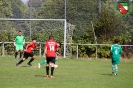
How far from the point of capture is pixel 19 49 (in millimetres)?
30453

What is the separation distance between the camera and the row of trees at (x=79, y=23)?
38.3 metres

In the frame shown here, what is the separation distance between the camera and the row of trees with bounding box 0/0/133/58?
38.3 meters

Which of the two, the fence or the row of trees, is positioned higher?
the row of trees

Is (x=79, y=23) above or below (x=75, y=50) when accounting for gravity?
above

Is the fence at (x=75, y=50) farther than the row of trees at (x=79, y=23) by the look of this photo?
No

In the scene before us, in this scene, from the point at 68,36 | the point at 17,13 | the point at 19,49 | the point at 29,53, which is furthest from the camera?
the point at 17,13

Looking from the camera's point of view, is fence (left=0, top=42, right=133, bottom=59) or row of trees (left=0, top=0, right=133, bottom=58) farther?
row of trees (left=0, top=0, right=133, bottom=58)

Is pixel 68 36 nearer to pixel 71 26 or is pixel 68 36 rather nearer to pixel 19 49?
pixel 71 26

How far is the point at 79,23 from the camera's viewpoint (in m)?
40.9

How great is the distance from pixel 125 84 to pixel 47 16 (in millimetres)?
26358

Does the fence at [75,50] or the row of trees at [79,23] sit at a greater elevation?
the row of trees at [79,23]

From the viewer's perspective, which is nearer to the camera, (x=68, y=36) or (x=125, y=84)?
(x=125, y=84)

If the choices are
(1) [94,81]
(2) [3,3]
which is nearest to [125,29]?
(2) [3,3]

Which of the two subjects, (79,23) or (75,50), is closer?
(75,50)
